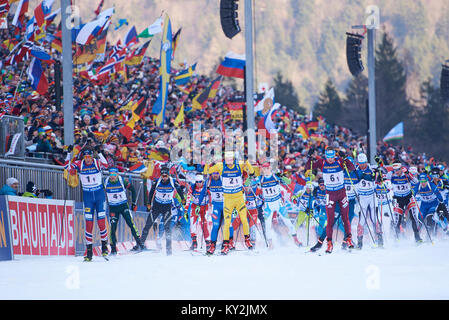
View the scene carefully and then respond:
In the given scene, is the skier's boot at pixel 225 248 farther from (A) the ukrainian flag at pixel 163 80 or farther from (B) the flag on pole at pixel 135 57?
(B) the flag on pole at pixel 135 57

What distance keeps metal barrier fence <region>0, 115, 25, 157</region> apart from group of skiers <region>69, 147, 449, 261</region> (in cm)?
150

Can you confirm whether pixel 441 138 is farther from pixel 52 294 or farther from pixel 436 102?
pixel 52 294

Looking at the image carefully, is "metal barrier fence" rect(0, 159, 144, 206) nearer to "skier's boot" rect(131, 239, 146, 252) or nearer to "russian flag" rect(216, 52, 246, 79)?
"skier's boot" rect(131, 239, 146, 252)

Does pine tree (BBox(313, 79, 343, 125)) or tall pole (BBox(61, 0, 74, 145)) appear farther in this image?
pine tree (BBox(313, 79, 343, 125))

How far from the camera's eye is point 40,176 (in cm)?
1653

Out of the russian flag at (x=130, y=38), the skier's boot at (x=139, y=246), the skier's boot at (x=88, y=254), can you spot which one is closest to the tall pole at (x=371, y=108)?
the russian flag at (x=130, y=38)

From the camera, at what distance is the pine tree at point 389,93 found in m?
96.2

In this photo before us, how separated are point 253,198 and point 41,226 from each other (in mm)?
5744

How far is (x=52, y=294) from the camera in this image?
9219mm

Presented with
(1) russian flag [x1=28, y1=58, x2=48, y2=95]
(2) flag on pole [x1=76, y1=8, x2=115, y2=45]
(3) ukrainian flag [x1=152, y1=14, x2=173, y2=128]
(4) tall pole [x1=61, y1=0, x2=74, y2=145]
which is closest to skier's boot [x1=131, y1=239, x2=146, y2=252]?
(4) tall pole [x1=61, y1=0, x2=74, y2=145]

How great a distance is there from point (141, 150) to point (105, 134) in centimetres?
206

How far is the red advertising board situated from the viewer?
15.4m
